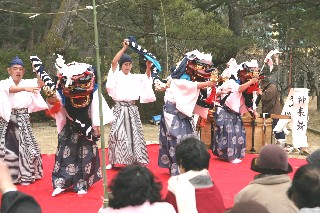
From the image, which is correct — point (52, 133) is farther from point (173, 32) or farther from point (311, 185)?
point (311, 185)

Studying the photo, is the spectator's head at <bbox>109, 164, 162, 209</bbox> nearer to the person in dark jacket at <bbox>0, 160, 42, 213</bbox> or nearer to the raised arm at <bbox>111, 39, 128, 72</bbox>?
the person in dark jacket at <bbox>0, 160, 42, 213</bbox>

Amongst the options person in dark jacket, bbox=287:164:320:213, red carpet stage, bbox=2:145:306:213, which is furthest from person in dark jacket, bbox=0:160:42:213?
red carpet stage, bbox=2:145:306:213

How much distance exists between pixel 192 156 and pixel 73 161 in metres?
2.86

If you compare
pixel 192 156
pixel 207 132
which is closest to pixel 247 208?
pixel 192 156

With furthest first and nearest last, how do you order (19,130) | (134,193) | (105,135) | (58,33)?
(58,33) < (105,135) < (19,130) < (134,193)

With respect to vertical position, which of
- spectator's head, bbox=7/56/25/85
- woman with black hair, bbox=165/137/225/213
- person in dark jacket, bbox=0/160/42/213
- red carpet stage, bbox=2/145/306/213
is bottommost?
red carpet stage, bbox=2/145/306/213

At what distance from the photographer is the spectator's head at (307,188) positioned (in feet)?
8.97

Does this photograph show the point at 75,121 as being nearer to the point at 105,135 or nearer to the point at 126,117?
the point at 126,117

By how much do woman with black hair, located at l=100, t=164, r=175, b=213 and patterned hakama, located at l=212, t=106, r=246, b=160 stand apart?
5569 millimetres

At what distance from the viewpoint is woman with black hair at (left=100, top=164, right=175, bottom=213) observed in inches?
110

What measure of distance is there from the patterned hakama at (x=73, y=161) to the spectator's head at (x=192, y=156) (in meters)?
2.68

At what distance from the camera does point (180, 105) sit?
6.71m

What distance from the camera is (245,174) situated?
24.2 ft

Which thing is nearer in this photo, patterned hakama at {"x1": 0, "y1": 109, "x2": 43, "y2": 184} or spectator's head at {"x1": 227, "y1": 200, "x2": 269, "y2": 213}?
spectator's head at {"x1": 227, "y1": 200, "x2": 269, "y2": 213}
